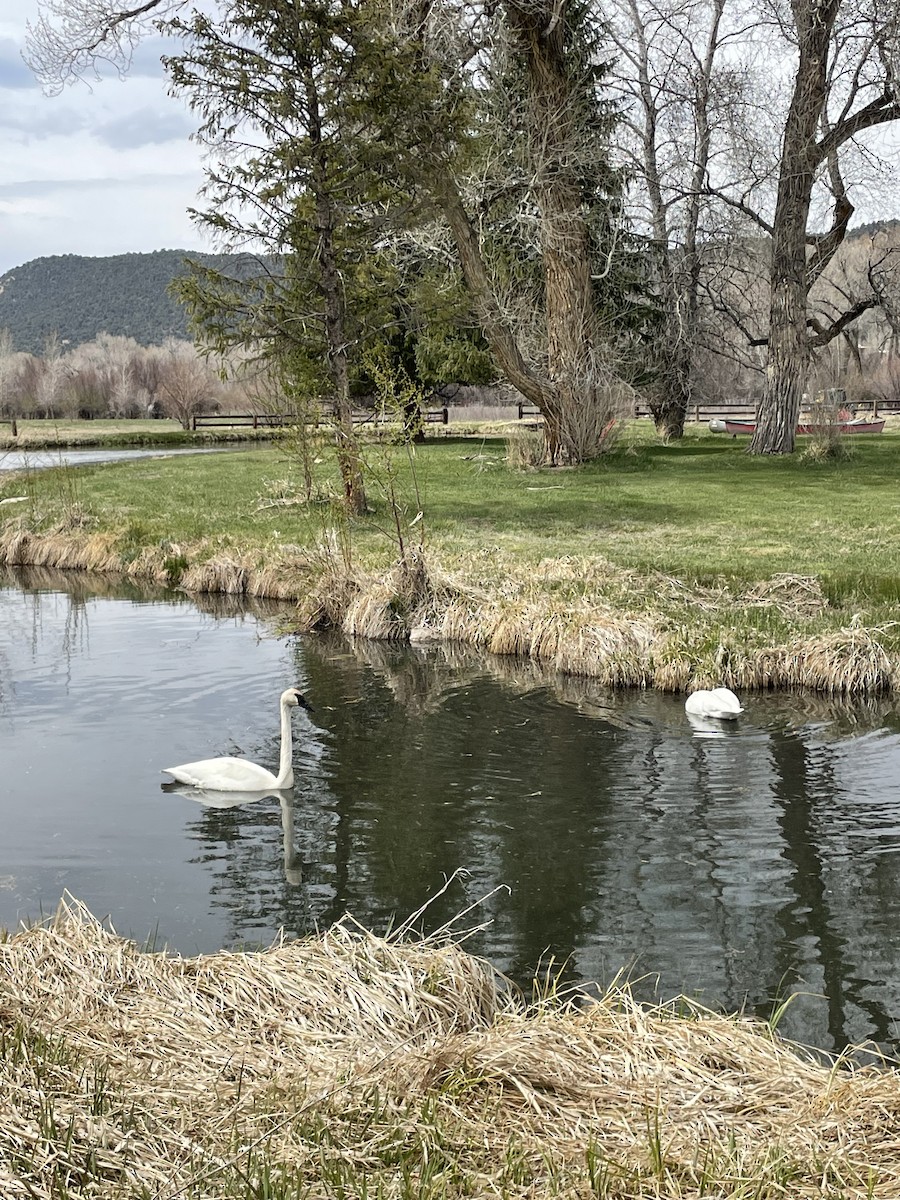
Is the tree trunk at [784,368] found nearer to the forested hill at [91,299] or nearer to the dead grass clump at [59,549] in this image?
the dead grass clump at [59,549]

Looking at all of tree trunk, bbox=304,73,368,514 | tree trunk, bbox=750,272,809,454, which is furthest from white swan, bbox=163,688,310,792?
tree trunk, bbox=750,272,809,454

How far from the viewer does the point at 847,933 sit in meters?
6.39

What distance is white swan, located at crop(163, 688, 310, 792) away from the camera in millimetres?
8531

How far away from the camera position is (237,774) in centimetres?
855

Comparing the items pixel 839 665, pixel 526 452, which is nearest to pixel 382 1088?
pixel 839 665

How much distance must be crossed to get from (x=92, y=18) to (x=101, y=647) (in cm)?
1376

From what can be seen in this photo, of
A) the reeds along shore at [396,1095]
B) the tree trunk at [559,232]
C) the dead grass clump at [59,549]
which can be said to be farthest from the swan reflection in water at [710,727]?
the tree trunk at [559,232]

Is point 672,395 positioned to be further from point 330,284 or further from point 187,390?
point 187,390

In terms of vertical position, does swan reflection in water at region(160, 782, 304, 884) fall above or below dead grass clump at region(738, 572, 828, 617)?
below

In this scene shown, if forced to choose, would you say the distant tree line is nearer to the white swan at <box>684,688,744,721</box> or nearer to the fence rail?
the fence rail

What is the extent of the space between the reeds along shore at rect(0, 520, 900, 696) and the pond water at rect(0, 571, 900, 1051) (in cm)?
35

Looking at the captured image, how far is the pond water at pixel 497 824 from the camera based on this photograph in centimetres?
627

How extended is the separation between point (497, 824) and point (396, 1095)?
13.9 ft

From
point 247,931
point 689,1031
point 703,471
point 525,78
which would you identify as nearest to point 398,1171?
point 689,1031
